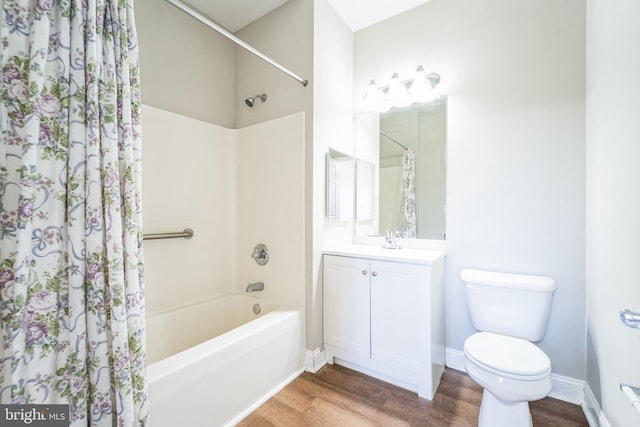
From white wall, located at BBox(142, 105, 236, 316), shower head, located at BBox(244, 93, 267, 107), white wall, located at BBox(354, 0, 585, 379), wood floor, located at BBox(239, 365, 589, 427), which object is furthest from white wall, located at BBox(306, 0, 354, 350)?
white wall, located at BBox(142, 105, 236, 316)

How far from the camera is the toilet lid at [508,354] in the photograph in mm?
1242

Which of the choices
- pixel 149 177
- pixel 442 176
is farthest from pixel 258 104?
pixel 442 176

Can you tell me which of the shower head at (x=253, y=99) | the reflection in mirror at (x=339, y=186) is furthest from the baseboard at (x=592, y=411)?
the shower head at (x=253, y=99)

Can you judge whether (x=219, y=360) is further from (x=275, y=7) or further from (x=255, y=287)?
(x=275, y=7)

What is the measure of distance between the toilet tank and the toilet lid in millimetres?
91

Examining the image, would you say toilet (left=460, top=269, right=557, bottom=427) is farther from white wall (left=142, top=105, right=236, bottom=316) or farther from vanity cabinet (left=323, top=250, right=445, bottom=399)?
white wall (left=142, top=105, right=236, bottom=316)

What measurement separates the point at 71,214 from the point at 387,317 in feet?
5.61

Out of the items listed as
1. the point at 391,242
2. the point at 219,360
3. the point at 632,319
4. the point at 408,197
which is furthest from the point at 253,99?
the point at 632,319

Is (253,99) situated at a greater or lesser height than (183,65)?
lesser

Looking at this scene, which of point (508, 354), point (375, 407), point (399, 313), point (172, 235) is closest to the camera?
point (508, 354)

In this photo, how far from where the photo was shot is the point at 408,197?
2.22 metres

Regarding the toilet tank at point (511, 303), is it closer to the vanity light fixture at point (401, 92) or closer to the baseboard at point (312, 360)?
the baseboard at point (312, 360)

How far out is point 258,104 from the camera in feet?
7.44

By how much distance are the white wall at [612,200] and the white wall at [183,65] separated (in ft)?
8.17
